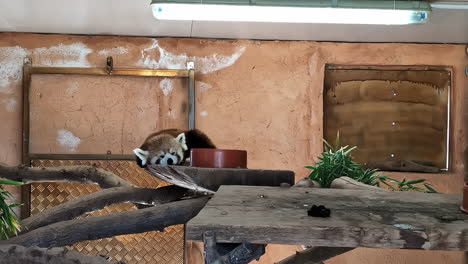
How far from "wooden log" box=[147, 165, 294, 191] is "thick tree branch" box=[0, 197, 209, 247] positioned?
17 centimetres

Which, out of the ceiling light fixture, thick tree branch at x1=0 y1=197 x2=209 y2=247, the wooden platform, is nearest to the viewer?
the wooden platform

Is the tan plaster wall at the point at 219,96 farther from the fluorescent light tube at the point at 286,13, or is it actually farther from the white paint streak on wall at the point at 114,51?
the fluorescent light tube at the point at 286,13

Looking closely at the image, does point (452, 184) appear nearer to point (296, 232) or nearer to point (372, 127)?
point (372, 127)

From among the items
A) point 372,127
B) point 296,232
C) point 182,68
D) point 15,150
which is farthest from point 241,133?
point 296,232

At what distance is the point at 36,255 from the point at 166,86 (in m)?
2.88

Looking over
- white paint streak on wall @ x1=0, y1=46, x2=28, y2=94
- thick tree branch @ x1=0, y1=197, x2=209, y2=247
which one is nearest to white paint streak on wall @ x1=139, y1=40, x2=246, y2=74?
white paint streak on wall @ x1=0, y1=46, x2=28, y2=94

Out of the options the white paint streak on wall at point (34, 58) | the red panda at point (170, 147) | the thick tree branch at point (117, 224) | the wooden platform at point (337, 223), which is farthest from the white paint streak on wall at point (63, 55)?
the wooden platform at point (337, 223)

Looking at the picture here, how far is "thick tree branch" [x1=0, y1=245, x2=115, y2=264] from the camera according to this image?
1684 mm

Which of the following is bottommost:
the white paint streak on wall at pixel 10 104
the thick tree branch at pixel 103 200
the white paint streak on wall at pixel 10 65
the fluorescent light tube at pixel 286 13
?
the thick tree branch at pixel 103 200

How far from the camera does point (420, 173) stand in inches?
179

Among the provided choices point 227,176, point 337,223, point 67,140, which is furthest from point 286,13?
point 337,223

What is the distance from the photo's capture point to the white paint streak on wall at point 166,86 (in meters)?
4.50

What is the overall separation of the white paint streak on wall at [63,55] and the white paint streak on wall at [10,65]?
0.36ft

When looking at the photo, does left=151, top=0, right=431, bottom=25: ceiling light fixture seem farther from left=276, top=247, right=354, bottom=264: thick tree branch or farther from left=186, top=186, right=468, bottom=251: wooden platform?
left=186, top=186, right=468, bottom=251: wooden platform
